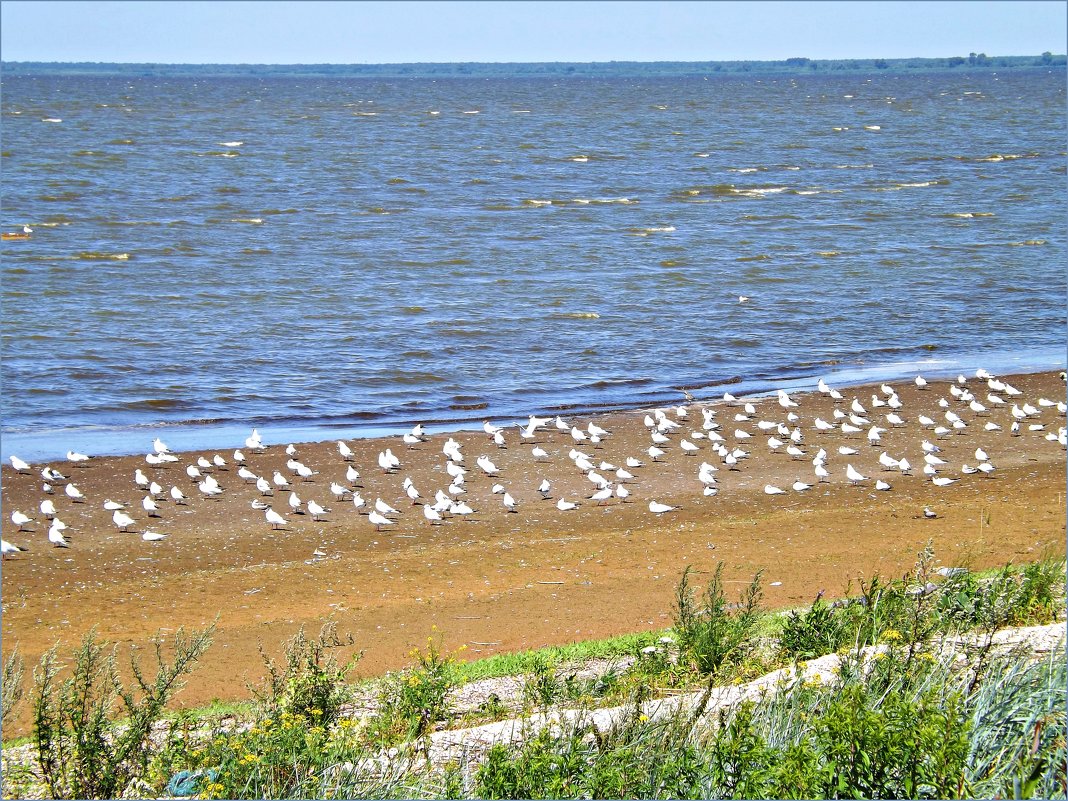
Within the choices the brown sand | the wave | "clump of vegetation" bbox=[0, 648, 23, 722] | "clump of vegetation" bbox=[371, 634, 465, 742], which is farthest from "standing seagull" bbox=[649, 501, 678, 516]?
the wave

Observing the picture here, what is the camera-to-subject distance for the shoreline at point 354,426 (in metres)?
16.3

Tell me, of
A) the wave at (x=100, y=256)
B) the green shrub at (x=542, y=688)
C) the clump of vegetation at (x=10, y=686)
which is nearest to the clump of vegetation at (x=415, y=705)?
the green shrub at (x=542, y=688)

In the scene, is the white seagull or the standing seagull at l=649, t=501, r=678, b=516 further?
the white seagull

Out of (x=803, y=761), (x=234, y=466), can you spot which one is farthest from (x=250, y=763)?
(x=234, y=466)

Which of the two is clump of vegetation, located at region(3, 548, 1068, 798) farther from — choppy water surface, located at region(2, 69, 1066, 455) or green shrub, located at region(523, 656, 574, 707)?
choppy water surface, located at region(2, 69, 1066, 455)

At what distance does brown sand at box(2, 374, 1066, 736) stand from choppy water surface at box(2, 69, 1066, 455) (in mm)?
2978

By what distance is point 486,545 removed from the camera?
12.3m

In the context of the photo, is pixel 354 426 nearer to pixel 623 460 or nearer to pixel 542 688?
pixel 623 460

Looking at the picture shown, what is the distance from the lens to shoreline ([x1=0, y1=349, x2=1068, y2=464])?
1633 centimetres

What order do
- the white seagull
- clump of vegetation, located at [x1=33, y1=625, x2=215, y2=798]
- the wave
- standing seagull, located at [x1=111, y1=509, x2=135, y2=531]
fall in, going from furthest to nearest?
the wave < the white seagull < standing seagull, located at [x1=111, y1=509, x2=135, y2=531] < clump of vegetation, located at [x1=33, y1=625, x2=215, y2=798]

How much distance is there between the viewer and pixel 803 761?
16.4ft

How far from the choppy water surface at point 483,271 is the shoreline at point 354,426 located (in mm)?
113

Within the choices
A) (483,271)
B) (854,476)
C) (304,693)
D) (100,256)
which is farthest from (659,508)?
(100,256)

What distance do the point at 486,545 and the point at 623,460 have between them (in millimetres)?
3677
